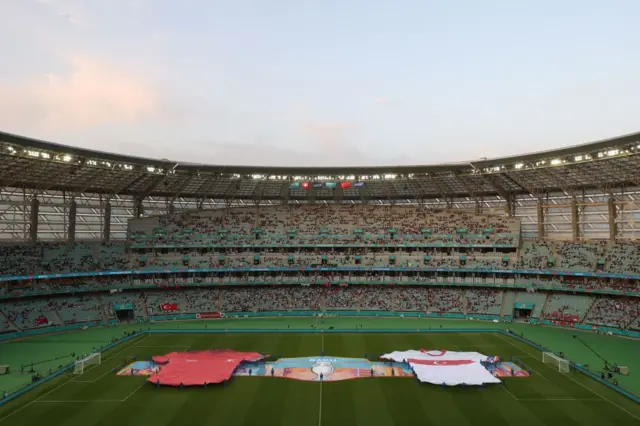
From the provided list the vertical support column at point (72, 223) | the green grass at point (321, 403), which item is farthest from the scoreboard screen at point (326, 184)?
the green grass at point (321, 403)

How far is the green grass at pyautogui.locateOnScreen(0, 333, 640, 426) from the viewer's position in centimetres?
2842

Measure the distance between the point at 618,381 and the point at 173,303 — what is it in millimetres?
55488

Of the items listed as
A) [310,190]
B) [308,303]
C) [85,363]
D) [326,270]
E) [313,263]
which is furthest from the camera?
[310,190]

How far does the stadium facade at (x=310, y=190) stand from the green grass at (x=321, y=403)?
94.7 ft

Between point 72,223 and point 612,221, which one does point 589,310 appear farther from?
point 72,223

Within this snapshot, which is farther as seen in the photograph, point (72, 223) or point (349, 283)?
point (349, 283)

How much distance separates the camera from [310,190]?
82.9m

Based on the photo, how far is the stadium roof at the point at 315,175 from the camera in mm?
53062

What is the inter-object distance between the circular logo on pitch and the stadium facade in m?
36.8

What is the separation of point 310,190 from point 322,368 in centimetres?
4752

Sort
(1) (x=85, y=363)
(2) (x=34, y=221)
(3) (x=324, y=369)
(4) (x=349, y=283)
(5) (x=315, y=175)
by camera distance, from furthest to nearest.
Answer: (5) (x=315, y=175), (4) (x=349, y=283), (2) (x=34, y=221), (1) (x=85, y=363), (3) (x=324, y=369)

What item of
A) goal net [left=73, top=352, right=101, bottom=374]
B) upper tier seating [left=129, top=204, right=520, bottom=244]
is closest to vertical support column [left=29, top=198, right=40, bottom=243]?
upper tier seating [left=129, top=204, right=520, bottom=244]

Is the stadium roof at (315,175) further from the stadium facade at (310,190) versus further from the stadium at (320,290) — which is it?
the stadium at (320,290)

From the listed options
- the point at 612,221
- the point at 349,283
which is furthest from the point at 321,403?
the point at 612,221
